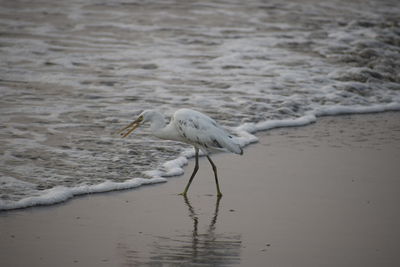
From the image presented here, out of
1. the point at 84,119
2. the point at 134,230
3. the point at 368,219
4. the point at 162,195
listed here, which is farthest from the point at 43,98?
the point at 368,219

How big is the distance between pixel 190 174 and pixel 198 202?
914 mm

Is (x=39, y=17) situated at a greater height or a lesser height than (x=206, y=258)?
greater

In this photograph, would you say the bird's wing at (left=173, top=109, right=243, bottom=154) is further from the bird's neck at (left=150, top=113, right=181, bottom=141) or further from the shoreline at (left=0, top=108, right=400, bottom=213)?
the shoreline at (left=0, top=108, right=400, bottom=213)

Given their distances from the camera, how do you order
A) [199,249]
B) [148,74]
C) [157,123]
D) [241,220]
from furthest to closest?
1. [148,74]
2. [157,123]
3. [241,220]
4. [199,249]

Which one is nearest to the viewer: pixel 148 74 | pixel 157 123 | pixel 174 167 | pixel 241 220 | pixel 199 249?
pixel 199 249

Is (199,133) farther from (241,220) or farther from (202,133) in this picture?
(241,220)

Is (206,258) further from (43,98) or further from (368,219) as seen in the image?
(43,98)

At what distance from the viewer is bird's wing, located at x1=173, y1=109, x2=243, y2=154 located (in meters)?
6.91

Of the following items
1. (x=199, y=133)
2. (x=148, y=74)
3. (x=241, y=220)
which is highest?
(x=199, y=133)

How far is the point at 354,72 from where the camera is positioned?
40.4 feet

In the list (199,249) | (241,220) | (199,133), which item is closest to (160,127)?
(199,133)

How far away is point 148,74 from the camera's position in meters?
11.8

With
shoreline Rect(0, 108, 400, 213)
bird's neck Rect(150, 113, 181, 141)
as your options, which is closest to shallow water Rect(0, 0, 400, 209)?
Result: shoreline Rect(0, 108, 400, 213)

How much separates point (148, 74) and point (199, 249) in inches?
270
